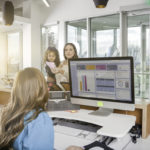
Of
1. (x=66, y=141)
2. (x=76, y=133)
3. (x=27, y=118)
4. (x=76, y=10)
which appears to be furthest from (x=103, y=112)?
(x=76, y=10)

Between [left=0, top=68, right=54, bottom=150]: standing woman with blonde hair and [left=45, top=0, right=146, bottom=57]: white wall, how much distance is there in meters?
3.63

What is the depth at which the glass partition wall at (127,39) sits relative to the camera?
4.32m

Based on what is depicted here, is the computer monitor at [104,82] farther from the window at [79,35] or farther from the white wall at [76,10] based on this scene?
the window at [79,35]

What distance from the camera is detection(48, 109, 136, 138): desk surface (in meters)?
1.28

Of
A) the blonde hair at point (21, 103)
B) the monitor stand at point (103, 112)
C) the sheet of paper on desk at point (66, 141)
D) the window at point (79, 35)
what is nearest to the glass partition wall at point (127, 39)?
the window at point (79, 35)

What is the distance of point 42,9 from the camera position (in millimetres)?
5656

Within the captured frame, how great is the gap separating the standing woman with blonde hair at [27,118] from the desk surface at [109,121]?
37 centimetres

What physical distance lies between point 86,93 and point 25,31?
4.30 metres

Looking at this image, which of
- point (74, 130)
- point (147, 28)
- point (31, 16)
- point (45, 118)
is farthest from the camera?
point (31, 16)

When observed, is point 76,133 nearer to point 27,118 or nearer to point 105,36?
point 27,118

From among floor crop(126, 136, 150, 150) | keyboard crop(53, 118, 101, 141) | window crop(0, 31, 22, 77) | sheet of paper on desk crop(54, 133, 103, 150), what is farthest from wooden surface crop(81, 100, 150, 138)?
window crop(0, 31, 22, 77)

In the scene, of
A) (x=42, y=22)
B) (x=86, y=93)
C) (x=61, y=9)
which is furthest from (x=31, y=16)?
(x=86, y=93)

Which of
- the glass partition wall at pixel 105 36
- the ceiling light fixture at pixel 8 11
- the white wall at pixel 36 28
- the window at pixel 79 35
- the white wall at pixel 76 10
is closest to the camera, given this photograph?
the ceiling light fixture at pixel 8 11

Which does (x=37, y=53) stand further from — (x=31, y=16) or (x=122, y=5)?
(x=122, y=5)
